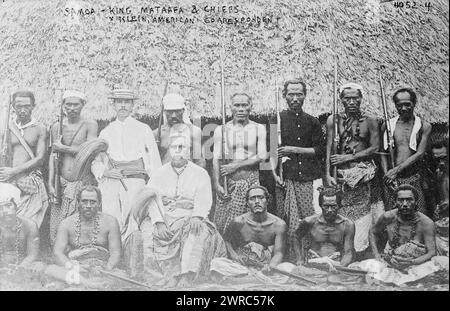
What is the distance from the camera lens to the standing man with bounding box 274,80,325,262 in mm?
6297

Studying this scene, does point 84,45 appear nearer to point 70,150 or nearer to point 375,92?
point 70,150

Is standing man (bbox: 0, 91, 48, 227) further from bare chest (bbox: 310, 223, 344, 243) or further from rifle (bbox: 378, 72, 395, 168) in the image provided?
rifle (bbox: 378, 72, 395, 168)

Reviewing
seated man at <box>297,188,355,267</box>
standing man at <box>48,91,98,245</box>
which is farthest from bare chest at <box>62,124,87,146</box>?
seated man at <box>297,188,355,267</box>

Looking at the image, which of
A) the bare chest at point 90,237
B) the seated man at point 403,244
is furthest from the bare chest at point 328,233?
the bare chest at point 90,237

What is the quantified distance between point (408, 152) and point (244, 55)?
2028mm

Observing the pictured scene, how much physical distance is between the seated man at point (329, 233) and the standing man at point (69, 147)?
2.48 meters

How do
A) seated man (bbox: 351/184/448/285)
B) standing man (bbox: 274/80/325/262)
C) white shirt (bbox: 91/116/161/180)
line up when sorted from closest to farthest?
1. seated man (bbox: 351/184/448/285)
2. standing man (bbox: 274/80/325/262)
3. white shirt (bbox: 91/116/161/180)

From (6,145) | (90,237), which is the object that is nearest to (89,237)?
(90,237)

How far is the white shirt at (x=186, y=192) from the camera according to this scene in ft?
20.8

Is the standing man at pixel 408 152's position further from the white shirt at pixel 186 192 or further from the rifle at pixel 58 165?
the rifle at pixel 58 165

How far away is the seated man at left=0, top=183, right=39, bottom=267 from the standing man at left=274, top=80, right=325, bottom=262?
8.79 feet

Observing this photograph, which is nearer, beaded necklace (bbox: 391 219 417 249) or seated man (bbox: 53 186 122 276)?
beaded necklace (bbox: 391 219 417 249)
